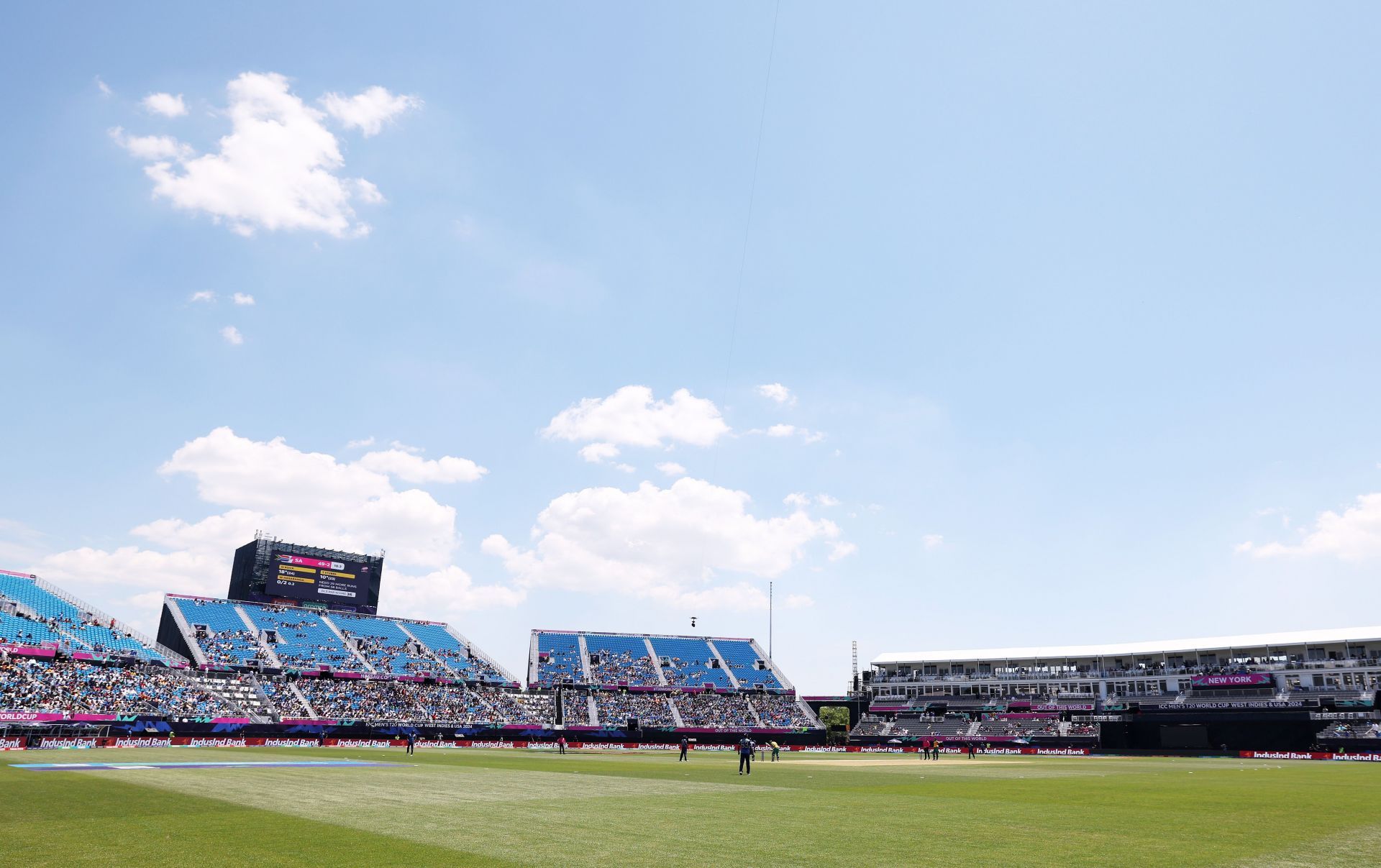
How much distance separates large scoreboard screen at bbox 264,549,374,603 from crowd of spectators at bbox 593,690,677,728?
31.6 meters

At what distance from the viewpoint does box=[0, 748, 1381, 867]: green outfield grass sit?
42.7 ft

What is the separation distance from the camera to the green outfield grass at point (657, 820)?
42.7 feet

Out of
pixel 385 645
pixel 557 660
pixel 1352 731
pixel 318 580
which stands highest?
pixel 318 580

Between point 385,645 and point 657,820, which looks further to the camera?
point 385,645

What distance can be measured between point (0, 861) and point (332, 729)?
6650cm

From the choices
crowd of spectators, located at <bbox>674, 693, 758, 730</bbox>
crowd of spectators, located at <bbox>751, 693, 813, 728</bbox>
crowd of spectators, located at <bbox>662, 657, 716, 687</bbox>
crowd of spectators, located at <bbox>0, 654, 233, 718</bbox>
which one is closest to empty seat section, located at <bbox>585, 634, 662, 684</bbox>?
crowd of spectators, located at <bbox>662, 657, 716, 687</bbox>

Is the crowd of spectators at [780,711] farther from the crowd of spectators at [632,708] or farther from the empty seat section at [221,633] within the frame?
the empty seat section at [221,633]

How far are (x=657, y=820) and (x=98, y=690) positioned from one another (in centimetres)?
6732

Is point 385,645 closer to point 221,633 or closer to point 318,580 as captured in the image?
point 318,580

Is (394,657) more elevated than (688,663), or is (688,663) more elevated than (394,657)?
(688,663)

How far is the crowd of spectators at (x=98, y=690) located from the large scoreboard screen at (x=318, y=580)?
75.6 ft

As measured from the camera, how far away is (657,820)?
1772cm

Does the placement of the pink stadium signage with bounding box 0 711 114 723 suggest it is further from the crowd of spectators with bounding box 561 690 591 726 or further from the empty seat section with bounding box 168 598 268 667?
the crowd of spectators with bounding box 561 690 591 726

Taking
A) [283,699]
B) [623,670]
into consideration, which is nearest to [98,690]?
[283,699]
